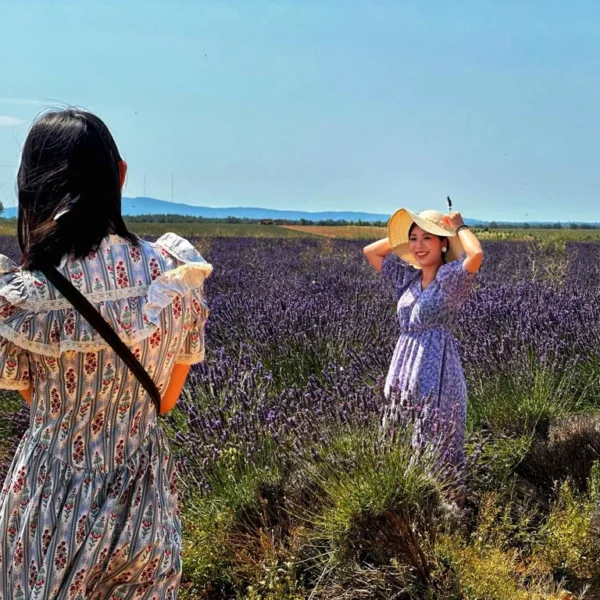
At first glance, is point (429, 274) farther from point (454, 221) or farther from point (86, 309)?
point (86, 309)

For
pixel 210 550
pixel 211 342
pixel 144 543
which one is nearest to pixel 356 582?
pixel 210 550

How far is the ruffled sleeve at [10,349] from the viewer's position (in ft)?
4.92

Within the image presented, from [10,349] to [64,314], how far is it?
148 mm

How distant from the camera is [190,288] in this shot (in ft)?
5.28

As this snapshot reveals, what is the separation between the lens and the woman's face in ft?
10.8

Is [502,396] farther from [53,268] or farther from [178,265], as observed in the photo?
[53,268]

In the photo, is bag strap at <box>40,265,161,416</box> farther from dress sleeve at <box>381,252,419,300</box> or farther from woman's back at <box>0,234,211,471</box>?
dress sleeve at <box>381,252,419,300</box>

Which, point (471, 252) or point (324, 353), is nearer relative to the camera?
point (471, 252)

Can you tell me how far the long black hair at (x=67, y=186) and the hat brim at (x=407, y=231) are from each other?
74.2 inches

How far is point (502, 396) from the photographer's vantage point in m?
3.72

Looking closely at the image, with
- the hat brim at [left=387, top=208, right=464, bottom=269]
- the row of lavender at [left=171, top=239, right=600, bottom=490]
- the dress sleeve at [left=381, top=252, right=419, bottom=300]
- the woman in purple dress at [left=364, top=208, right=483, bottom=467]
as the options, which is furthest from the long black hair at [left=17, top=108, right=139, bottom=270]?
the dress sleeve at [left=381, top=252, right=419, bottom=300]

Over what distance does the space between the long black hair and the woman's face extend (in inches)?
76.1

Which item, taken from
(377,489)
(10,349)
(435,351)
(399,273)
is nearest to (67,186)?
(10,349)

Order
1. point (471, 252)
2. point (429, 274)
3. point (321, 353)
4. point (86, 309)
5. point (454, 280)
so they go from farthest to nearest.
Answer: point (321, 353) < point (429, 274) < point (454, 280) < point (471, 252) < point (86, 309)
